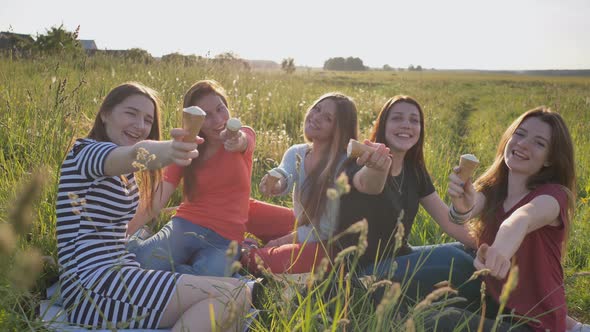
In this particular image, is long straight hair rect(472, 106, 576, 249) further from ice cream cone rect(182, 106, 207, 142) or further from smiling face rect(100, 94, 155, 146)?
smiling face rect(100, 94, 155, 146)

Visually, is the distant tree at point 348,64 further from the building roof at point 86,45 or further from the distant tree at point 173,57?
the distant tree at point 173,57

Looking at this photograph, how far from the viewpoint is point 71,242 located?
2201mm

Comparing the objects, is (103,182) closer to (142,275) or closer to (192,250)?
(142,275)

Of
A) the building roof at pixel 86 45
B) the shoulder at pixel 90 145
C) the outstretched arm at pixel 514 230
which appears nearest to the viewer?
the outstretched arm at pixel 514 230

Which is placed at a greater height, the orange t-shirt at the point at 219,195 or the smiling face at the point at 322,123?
the smiling face at the point at 322,123

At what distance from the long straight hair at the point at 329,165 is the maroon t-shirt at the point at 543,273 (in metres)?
1.06

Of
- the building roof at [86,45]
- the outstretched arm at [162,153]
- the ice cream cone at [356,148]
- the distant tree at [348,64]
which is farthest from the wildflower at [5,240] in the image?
the distant tree at [348,64]

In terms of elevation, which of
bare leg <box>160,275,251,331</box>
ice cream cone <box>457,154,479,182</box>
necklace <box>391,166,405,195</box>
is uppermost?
ice cream cone <box>457,154,479,182</box>

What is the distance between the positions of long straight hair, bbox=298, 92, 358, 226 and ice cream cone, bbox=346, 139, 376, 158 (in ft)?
2.34

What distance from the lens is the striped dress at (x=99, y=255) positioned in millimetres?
2068

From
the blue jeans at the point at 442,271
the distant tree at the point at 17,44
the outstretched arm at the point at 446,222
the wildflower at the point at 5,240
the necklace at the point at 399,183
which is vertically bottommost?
the blue jeans at the point at 442,271

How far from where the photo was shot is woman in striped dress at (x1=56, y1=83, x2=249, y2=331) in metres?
2.03

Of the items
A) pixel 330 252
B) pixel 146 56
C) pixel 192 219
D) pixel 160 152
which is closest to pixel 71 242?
pixel 160 152

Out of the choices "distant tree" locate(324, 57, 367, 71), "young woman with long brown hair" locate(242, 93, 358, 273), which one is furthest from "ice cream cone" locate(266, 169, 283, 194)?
"distant tree" locate(324, 57, 367, 71)
